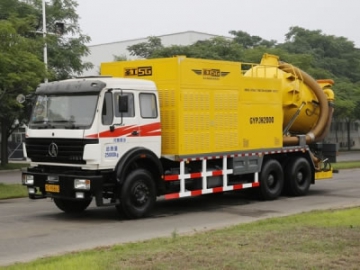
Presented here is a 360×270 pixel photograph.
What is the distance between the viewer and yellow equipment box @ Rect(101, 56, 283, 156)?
1294cm

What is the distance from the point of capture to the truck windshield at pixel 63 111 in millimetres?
11648

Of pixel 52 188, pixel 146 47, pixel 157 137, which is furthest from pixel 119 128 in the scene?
pixel 146 47

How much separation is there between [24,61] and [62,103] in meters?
5.88

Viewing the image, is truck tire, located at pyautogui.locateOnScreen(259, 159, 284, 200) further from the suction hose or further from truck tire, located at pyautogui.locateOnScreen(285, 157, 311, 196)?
the suction hose

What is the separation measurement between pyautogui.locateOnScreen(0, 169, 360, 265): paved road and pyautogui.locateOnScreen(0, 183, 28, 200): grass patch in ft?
1.99

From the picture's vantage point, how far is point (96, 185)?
11344mm

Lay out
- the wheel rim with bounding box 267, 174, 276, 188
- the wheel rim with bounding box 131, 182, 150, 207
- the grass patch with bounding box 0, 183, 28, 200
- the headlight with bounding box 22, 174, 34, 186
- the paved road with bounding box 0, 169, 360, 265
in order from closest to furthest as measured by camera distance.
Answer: the paved road with bounding box 0, 169, 360, 265
the wheel rim with bounding box 131, 182, 150, 207
the headlight with bounding box 22, 174, 34, 186
the wheel rim with bounding box 267, 174, 276, 188
the grass patch with bounding box 0, 183, 28, 200

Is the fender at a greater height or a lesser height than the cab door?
lesser

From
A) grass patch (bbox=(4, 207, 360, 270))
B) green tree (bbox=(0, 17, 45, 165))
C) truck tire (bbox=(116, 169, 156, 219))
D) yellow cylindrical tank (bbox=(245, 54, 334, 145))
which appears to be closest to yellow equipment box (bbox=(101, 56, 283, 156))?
yellow cylindrical tank (bbox=(245, 54, 334, 145))

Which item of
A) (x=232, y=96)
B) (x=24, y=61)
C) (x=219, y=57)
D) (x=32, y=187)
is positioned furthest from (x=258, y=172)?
(x=219, y=57)

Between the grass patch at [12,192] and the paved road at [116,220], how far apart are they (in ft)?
1.99

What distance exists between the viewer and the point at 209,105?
1364 centimetres

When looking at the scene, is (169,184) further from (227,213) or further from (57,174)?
(57,174)

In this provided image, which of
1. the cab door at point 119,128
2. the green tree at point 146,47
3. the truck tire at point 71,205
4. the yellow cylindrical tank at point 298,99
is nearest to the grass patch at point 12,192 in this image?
the truck tire at point 71,205
